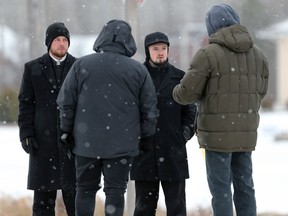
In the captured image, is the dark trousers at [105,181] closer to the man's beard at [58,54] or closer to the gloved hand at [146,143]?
the gloved hand at [146,143]

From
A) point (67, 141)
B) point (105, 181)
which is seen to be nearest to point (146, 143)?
point (105, 181)

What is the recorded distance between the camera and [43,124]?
5.63 meters

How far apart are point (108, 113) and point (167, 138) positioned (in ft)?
A: 2.61

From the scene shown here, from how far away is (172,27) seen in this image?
47.2 meters

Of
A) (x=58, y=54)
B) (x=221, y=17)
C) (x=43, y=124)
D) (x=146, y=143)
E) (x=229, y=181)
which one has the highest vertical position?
(x=221, y=17)

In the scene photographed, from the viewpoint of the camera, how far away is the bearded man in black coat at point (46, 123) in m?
5.61

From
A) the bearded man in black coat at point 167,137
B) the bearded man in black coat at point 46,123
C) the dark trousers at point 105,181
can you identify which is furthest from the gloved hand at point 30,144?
the bearded man in black coat at point 167,137

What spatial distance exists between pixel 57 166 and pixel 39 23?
350 cm

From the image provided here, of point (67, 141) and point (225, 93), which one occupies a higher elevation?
point (225, 93)

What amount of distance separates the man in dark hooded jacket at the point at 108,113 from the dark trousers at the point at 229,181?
0.55m

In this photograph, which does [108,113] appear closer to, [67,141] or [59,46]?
[67,141]

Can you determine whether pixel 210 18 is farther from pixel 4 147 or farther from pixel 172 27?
pixel 172 27

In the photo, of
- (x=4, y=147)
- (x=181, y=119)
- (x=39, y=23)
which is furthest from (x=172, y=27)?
(x=181, y=119)

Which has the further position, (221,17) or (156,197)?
(156,197)
